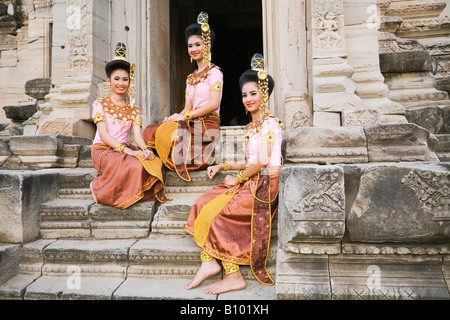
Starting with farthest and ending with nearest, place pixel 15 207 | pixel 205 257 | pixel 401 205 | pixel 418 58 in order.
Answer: pixel 418 58, pixel 15 207, pixel 205 257, pixel 401 205

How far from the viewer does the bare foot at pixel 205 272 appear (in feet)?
6.98

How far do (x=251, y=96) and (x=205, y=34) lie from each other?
1.01 metres

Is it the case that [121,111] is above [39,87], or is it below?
below

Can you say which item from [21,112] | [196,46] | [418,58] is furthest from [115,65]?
[21,112]

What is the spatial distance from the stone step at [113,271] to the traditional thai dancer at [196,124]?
2.59ft

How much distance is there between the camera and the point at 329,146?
8.52ft

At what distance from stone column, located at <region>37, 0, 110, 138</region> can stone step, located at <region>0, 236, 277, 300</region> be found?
2.12 metres

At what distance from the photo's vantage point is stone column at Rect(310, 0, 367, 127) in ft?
11.0

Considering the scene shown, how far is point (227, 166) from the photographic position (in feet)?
9.39

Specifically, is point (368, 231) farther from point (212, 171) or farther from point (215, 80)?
point (215, 80)

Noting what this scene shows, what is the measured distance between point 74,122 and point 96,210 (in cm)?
187

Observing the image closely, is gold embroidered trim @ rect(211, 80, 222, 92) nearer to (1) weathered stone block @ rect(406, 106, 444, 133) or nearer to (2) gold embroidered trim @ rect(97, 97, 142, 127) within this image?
(2) gold embroidered trim @ rect(97, 97, 142, 127)

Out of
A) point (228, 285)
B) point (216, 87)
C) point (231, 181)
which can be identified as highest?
point (216, 87)

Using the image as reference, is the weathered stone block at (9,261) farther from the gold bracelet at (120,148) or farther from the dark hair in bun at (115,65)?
the dark hair in bun at (115,65)
